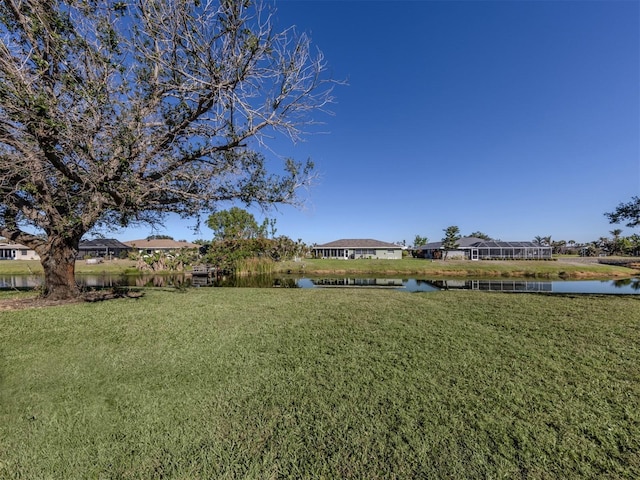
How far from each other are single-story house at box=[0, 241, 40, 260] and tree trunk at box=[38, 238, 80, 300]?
45546 mm

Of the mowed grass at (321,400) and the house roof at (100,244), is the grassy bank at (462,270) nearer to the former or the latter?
the mowed grass at (321,400)

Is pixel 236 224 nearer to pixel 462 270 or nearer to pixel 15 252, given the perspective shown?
pixel 462 270

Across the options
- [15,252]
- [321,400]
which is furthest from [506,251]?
[15,252]

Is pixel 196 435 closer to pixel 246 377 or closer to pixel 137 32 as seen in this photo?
pixel 246 377

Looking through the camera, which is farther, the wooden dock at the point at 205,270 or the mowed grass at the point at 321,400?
the wooden dock at the point at 205,270

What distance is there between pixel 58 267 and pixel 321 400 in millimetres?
8089

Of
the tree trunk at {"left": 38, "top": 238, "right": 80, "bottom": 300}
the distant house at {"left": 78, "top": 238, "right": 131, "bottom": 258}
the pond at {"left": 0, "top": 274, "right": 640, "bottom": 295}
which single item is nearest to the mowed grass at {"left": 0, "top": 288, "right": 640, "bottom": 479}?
the tree trunk at {"left": 38, "top": 238, "right": 80, "bottom": 300}

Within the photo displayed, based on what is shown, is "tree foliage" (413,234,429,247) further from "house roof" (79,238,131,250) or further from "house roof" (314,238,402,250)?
"house roof" (79,238,131,250)

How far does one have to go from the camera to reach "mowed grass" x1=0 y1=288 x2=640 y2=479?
2.01 metres

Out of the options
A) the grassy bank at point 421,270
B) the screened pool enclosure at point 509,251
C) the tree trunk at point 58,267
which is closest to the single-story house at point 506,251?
the screened pool enclosure at point 509,251

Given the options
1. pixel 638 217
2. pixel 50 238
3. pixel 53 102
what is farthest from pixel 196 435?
pixel 638 217

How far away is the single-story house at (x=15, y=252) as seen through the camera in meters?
41.7

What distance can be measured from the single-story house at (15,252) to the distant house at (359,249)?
4012 cm

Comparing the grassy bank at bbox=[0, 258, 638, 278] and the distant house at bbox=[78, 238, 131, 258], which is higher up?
the distant house at bbox=[78, 238, 131, 258]
